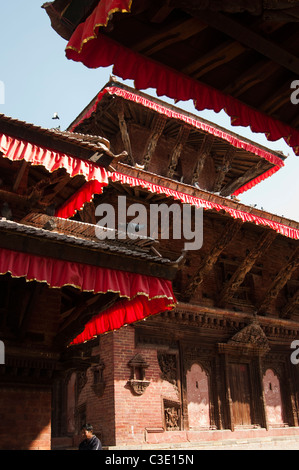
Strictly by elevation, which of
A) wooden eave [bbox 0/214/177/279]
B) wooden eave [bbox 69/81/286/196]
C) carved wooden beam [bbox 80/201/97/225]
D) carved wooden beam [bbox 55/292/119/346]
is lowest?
carved wooden beam [bbox 55/292/119/346]

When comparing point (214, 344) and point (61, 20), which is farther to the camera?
point (214, 344)

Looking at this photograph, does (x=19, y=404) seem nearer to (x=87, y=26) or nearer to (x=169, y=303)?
(x=169, y=303)

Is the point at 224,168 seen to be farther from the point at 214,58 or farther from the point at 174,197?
the point at 214,58

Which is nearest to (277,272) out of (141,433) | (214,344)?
(214,344)

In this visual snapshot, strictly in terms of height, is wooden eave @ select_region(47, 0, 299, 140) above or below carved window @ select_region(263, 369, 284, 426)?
above

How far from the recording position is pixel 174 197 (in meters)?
11.9

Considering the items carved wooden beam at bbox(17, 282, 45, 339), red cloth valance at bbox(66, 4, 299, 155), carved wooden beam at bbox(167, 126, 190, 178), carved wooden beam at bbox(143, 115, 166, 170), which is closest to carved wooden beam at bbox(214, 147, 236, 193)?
carved wooden beam at bbox(167, 126, 190, 178)

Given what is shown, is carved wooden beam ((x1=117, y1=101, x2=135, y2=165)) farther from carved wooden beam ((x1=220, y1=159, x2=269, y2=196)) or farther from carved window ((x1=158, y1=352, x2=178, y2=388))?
carved window ((x1=158, y1=352, x2=178, y2=388))

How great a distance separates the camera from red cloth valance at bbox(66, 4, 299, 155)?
8.31ft

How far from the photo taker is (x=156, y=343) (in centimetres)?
1240

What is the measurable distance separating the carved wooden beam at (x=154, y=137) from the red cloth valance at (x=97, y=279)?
7584 mm

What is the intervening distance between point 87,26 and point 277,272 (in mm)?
14790

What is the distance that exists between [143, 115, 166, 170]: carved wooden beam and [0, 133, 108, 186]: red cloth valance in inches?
277

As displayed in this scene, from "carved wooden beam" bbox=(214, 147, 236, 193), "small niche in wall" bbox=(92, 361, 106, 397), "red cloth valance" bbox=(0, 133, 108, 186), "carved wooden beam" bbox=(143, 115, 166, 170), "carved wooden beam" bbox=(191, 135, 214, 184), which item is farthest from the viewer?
"carved wooden beam" bbox=(214, 147, 236, 193)
